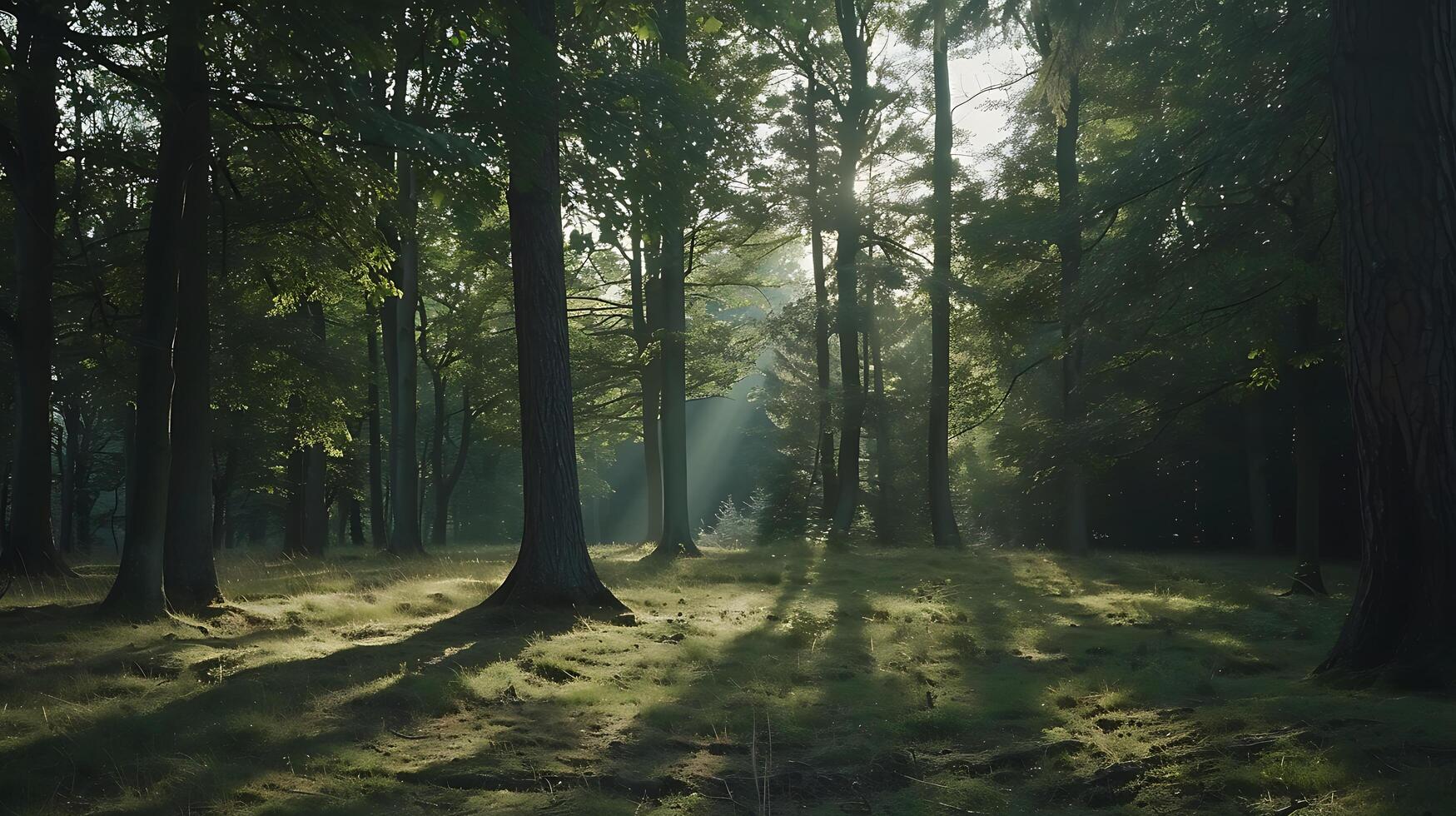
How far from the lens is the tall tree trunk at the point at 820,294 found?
22.2 metres

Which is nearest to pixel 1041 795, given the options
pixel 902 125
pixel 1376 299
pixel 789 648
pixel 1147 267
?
pixel 1376 299

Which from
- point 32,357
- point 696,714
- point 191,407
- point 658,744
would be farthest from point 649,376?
point 658,744

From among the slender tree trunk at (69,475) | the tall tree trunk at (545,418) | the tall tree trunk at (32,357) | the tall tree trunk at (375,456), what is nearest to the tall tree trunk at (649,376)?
the tall tree trunk at (375,456)

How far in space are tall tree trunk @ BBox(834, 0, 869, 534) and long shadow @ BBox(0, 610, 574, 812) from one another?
1512 cm

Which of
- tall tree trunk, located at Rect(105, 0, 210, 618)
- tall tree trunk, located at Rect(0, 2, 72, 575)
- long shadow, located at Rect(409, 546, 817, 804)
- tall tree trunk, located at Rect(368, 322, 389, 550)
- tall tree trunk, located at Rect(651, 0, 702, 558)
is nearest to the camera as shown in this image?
long shadow, located at Rect(409, 546, 817, 804)

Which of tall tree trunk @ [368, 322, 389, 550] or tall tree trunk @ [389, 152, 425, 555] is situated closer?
tall tree trunk @ [389, 152, 425, 555]

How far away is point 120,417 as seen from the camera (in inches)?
960

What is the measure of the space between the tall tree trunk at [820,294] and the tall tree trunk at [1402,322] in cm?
1646

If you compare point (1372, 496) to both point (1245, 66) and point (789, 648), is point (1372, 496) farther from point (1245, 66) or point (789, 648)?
point (1245, 66)

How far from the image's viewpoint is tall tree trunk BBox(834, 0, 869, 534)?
21.4 metres

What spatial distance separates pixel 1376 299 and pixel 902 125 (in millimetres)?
18408

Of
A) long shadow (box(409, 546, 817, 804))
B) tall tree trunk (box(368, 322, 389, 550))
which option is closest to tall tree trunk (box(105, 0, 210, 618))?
long shadow (box(409, 546, 817, 804))

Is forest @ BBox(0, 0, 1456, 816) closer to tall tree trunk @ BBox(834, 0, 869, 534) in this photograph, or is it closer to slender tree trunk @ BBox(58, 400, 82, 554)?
tall tree trunk @ BBox(834, 0, 869, 534)

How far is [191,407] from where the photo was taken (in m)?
10.5
